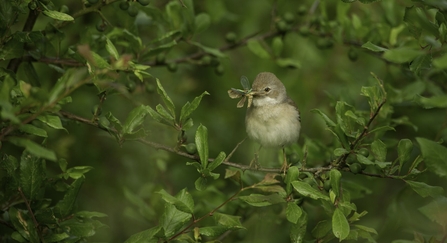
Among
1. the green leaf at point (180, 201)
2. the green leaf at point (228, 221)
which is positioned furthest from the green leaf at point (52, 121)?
the green leaf at point (228, 221)

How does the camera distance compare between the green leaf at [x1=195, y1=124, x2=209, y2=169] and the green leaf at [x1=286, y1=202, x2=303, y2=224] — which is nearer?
the green leaf at [x1=286, y1=202, x2=303, y2=224]

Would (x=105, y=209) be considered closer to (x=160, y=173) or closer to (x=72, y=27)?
(x=160, y=173)

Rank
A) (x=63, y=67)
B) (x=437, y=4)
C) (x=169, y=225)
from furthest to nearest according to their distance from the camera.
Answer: (x=63, y=67)
(x=169, y=225)
(x=437, y=4)

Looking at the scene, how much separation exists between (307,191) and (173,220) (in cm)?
74

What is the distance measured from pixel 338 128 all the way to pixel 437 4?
3.05 feet

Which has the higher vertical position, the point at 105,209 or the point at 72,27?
the point at 72,27

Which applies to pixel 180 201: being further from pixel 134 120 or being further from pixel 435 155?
pixel 435 155

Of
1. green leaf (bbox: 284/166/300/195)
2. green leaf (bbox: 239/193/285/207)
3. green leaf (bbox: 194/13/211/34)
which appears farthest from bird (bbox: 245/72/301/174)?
green leaf (bbox: 284/166/300/195)

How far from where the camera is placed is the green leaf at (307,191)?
306 cm

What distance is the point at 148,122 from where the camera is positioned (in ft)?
17.5

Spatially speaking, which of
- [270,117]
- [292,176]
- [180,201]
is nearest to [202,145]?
[180,201]

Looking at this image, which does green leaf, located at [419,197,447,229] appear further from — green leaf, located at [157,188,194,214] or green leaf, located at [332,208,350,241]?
green leaf, located at [157,188,194,214]

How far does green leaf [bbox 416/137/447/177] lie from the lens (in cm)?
271

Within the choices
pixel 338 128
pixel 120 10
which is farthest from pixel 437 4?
pixel 120 10
